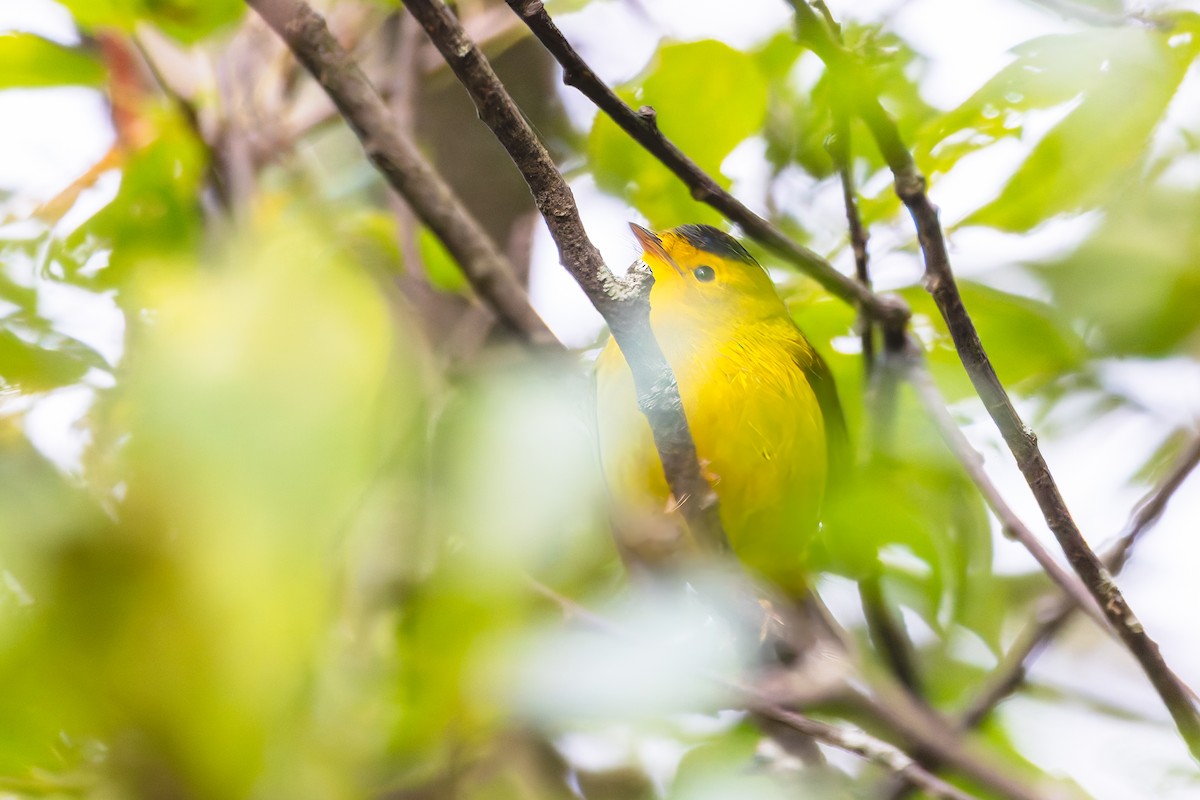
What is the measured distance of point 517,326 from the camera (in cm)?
157

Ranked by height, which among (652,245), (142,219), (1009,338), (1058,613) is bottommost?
(1058,613)

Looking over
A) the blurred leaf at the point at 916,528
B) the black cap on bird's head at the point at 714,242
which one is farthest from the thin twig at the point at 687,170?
the black cap on bird's head at the point at 714,242

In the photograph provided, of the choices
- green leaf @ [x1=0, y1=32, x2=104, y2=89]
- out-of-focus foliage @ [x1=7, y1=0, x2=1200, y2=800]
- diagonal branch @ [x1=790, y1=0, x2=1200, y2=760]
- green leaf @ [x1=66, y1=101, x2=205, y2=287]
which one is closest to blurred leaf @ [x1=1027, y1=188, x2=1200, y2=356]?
out-of-focus foliage @ [x1=7, y1=0, x2=1200, y2=800]

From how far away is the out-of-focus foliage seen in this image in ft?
3.13

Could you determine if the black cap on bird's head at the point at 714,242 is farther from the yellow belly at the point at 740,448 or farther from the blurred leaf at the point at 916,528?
the blurred leaf at the point at 916,528

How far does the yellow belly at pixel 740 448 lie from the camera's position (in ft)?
4.81

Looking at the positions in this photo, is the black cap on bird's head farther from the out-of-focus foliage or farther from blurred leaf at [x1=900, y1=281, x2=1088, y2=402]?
blurred leaf at [x1=900, y1=281, x2=1088, y2=402]

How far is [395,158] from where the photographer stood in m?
1.41

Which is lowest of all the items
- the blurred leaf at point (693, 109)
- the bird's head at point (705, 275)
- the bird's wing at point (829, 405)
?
the bird's wing at point (829, 405)

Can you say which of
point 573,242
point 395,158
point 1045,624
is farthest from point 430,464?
point 1045,624

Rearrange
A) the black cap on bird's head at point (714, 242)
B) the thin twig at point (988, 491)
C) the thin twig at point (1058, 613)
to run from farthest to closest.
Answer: the black cap on bird's head at point (714, 242) → the thin twig at point (1058, 613) → the thin twig at point (988, 491)

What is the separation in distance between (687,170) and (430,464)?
24.4 inches

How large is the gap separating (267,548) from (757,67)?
32.4 inches

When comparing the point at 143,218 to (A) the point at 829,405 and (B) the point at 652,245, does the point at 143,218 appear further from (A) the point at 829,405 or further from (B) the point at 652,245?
(A) the point at 829,405
